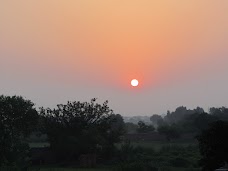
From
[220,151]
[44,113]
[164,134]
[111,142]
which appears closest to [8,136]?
[44,113]

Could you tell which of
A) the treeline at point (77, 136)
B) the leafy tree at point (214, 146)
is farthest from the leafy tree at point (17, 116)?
the leafy tree at point (214, 146)

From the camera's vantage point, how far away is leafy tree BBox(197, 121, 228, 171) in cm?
2367

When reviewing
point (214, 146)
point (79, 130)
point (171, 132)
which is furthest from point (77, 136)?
point (171, 132)

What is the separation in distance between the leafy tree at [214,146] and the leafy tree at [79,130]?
25.2 metres

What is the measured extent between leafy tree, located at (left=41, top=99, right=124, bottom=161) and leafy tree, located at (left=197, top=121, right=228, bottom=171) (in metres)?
25.2

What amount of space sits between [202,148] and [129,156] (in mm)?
23295

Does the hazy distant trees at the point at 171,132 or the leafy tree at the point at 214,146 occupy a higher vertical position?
the hazy distant trees at the point at 171,132

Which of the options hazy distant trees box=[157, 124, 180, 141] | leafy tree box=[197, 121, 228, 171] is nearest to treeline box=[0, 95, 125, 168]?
leafy tree box=[197, 121, 228, 171]

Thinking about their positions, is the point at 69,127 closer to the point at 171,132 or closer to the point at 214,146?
the point at 214,146

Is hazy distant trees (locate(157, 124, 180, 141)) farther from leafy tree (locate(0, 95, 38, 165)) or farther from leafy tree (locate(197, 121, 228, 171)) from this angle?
leafy tree (locate(197, 121, 228, 171))

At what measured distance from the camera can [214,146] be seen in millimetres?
24359

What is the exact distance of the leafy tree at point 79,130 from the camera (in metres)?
48.8

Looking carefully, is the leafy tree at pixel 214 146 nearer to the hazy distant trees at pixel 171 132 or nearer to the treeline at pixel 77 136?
the treeline at pixel 77 136

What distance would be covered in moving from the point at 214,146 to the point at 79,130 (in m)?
28.6
